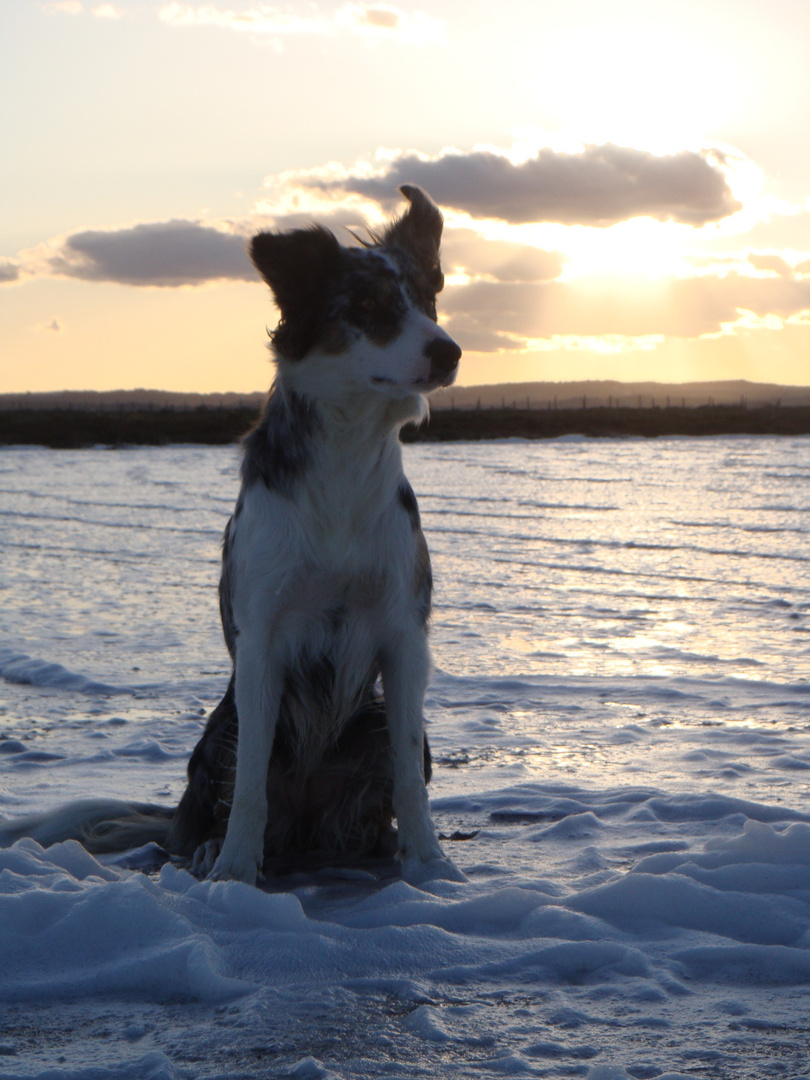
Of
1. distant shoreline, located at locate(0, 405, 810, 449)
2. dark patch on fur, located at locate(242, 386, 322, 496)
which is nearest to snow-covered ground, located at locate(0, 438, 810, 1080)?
dark patch on fur, located at locate(242, 386, 322, 496)

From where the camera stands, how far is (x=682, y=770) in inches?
211

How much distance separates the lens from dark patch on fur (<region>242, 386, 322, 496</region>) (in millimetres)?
4145

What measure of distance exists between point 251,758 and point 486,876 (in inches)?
41.1

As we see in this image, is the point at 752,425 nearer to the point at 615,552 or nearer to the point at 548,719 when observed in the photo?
the point at 615,552

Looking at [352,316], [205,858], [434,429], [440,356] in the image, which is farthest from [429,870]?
[434,429]

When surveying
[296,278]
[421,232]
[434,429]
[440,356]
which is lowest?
[440,356]

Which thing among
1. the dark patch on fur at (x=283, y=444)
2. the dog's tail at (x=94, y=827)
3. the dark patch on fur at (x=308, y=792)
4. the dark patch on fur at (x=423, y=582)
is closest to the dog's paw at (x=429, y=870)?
the dark patch on fur at (x=308, y=792)

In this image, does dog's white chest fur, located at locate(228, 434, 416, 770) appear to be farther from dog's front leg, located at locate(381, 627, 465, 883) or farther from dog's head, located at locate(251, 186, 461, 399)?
dog's head, located at locate(251, 186, 461, 399)

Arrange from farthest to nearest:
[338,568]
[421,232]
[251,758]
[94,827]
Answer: [421,232] → [94,827] → [251,758] → [338,568]

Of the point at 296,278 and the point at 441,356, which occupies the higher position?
the point at 296,278

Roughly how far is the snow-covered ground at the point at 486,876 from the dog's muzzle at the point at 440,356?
1.16 metres

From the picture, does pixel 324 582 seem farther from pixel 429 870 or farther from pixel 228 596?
pixel 429 870

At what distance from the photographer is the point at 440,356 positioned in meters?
4.18

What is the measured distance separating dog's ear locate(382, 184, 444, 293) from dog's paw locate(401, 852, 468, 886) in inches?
97.7
